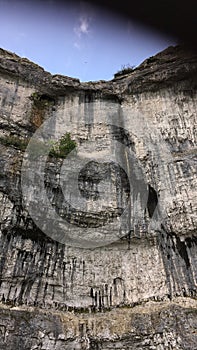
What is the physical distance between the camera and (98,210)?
15109 mm

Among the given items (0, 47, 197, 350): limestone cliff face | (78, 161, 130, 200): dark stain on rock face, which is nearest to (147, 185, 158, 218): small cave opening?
(0, 47, 197, 350): limestone cliff face

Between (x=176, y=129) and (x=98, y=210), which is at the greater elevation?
(x=176, y=129)

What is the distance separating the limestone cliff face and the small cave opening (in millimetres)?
50

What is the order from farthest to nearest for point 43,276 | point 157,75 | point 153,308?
1. point 157,75
2. point 43,276
3. point 153,308

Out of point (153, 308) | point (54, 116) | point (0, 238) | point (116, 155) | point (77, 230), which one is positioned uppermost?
point (54, 116)

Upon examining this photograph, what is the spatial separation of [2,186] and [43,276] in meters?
4.19

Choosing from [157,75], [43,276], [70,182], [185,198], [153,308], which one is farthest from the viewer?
[157,75]

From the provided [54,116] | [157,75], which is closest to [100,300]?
[54,116]

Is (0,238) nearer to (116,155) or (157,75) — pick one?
(116,155)

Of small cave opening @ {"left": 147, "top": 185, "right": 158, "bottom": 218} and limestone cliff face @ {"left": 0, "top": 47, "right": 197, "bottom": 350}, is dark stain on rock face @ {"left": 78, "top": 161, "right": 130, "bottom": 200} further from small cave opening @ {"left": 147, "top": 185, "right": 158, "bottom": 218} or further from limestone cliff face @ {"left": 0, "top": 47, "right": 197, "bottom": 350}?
small cave opening @ {"left": 147, "top": 185, "right": 158, "bottom": 218}

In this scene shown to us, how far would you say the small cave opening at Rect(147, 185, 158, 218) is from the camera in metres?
15.1

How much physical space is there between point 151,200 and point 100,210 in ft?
8.31

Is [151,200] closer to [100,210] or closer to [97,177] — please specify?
[100,210]

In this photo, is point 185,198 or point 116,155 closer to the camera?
point 185,198
